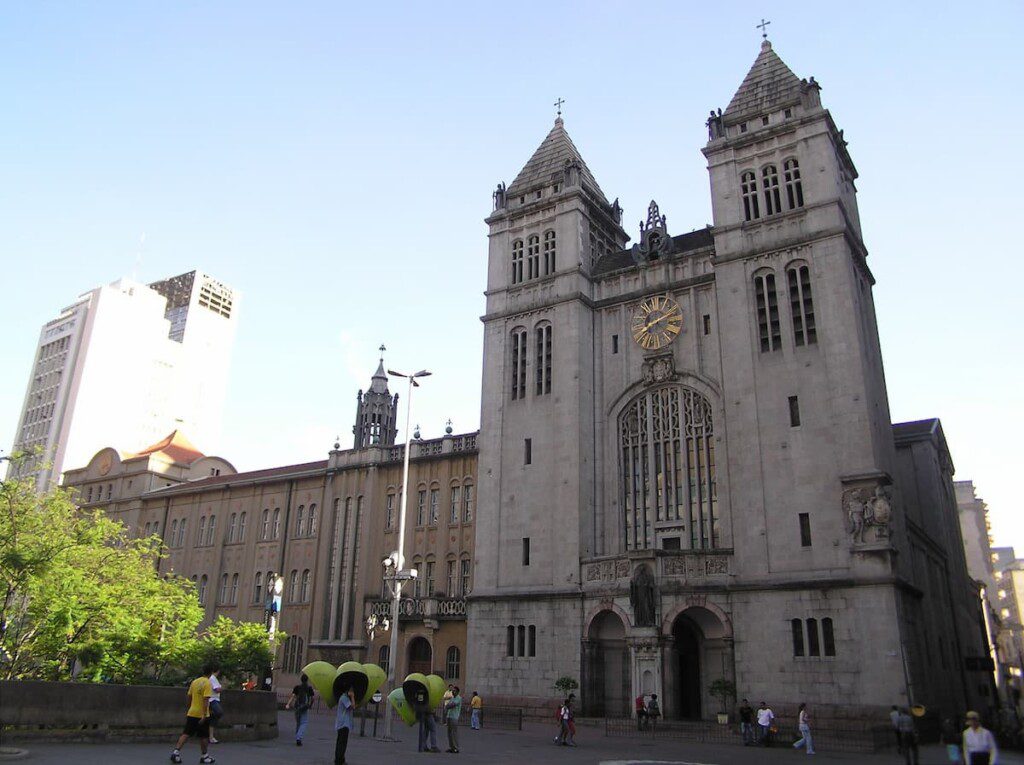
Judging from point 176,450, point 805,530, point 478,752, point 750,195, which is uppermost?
point 750,195

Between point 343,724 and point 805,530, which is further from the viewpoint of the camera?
point 805,530

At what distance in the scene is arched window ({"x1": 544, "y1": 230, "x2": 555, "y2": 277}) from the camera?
4678 centimetres

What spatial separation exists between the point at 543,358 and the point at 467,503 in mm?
10272

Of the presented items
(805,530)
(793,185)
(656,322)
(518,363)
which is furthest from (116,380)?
(805,530)

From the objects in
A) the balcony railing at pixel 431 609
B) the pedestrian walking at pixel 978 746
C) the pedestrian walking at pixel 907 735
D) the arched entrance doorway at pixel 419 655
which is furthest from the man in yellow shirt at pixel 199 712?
the arched entrance doorway at pixel 419 655

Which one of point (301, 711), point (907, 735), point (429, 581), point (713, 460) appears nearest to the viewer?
point (907, 735)

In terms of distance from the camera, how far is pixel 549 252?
4709 centimetres

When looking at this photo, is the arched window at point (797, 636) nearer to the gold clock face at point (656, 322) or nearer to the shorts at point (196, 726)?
the gold clock face at point (656, 322)

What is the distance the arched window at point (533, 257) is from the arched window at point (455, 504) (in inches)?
532

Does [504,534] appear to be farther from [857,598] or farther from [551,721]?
[857,598]

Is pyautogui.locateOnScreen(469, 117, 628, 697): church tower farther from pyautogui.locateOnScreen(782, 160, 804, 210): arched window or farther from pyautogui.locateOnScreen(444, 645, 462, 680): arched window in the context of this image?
pyautogui.locateOnScreen(782, 160, 804, 210): arched window

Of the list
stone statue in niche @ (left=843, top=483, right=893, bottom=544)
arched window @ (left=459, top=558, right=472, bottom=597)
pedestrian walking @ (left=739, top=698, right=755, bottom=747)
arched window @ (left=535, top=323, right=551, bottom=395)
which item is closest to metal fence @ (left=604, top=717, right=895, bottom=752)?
pedestrian walking @ (left=739, top=698, right=755, bottom=747)

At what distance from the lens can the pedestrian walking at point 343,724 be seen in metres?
17.0

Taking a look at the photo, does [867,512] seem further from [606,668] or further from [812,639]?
[606,668]
